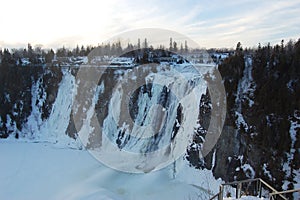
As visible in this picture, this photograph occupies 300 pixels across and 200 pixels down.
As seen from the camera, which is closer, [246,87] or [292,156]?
[292,156]

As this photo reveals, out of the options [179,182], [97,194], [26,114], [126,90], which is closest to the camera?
[97,194]

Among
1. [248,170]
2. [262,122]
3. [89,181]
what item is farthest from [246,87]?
[89,181]

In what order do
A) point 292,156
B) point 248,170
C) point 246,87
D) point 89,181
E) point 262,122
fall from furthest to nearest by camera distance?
point 246,87 < point 89,181 < point 262,122 < point 248,170 < point 292,156

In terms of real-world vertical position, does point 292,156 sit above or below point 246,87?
below

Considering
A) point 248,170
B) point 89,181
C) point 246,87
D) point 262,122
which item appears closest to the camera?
point 248,170

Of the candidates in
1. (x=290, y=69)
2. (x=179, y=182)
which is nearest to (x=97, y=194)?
(x=179, y=182)

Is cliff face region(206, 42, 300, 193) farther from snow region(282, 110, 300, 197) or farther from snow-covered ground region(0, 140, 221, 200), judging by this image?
snow-covered ground region(0, 140, 221, 200)

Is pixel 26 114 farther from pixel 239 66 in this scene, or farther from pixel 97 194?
pixel 239 66

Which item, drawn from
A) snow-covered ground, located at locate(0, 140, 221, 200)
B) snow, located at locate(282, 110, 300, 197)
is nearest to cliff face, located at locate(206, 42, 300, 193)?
snow, located at locate(282, 110, 300, 197)

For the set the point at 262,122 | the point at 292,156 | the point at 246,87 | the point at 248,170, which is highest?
the point at 246,87

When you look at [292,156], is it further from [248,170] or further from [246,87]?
[246,87]
